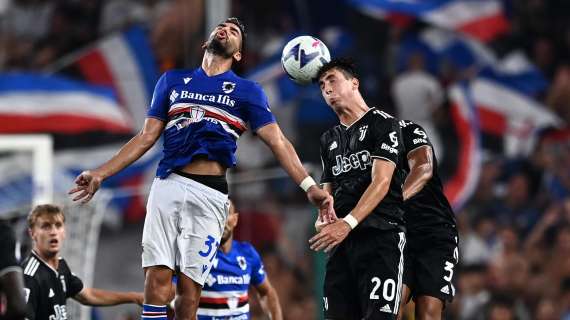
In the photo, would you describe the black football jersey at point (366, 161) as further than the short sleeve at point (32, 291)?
No

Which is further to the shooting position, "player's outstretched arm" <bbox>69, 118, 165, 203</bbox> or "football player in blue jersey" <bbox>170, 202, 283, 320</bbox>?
"football player in blue jersey" <bbox>170, 202, 283, 320</bbox>

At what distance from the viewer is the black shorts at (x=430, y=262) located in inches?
305

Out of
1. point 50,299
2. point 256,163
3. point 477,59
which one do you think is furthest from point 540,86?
point 50,299

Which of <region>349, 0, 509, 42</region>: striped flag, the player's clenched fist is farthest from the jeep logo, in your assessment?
<region>349, 0, 509, 42</region>: striped flag

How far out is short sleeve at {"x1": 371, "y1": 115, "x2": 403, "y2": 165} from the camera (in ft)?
22.9

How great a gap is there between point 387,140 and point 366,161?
20cm

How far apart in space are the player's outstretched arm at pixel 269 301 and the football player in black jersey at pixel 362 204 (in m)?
1.56

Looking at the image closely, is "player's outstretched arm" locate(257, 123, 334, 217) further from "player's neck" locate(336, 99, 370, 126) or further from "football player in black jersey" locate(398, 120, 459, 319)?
"football player in black jersey" locate(398, 120, 459, 319)

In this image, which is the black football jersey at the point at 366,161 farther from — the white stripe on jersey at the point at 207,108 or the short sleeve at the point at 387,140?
the white stripe on jersey at the point at 207,108

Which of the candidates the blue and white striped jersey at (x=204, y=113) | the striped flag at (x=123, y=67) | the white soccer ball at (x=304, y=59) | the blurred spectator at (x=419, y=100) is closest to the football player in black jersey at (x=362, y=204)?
the white soccer ball at (x=304, y=59)

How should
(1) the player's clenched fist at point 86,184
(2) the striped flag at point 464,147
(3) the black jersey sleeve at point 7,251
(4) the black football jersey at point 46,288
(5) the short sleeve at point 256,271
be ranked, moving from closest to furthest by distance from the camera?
(3) the black jersey sleeve at point 7,251 < (1) the player's clenched fist at point 86,184 < (4) the black football jersey at point 46,288 < (5) the short sleeve at point 256,271 < (2) the striped flag at point 464,147

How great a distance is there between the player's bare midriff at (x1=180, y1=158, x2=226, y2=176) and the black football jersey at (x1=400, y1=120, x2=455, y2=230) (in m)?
1.56

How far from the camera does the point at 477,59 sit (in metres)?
18.6

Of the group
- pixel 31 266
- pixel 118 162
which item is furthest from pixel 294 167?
pixel 31 266
